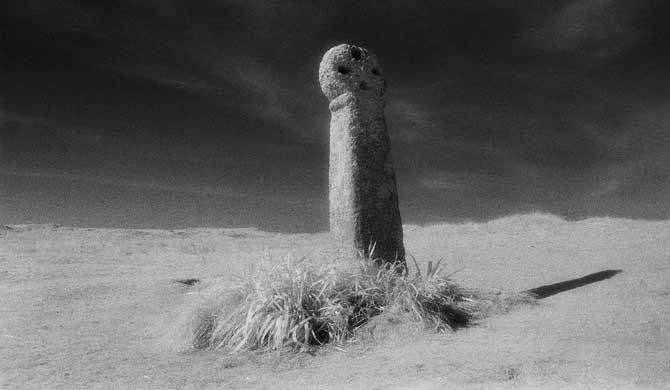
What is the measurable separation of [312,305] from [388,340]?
2.61 ft

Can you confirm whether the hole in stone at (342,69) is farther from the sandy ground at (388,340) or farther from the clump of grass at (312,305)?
the clump of grass at (312,305)

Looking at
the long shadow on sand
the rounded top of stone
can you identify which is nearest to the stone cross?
the rounded top of stone

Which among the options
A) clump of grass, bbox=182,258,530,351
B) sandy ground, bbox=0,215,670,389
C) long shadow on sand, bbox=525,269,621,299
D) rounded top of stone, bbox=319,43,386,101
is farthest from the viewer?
long shadow on sand, bbox=525,269,621,299

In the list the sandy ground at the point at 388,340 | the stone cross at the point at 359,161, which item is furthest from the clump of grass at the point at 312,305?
the stone cross at the point at 359,161

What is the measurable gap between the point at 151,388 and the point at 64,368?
98 centimetres

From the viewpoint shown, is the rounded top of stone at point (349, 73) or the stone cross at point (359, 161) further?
the rounded top of stone at point (349, 73)

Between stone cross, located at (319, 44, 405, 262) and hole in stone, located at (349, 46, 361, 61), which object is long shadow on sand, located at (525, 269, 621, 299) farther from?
hole in stone, located at (349, 46, 361, 61)

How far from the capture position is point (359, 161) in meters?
6.14

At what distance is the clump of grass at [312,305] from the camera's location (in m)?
4.56

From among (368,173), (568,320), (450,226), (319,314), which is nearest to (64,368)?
(319,314)

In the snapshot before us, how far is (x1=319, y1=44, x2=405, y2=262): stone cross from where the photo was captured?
20.0ft

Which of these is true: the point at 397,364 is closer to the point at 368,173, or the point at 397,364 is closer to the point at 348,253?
the point at 348,253

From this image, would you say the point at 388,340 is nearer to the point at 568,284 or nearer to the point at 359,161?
the point at 359,161

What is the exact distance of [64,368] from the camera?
414 centimetres
